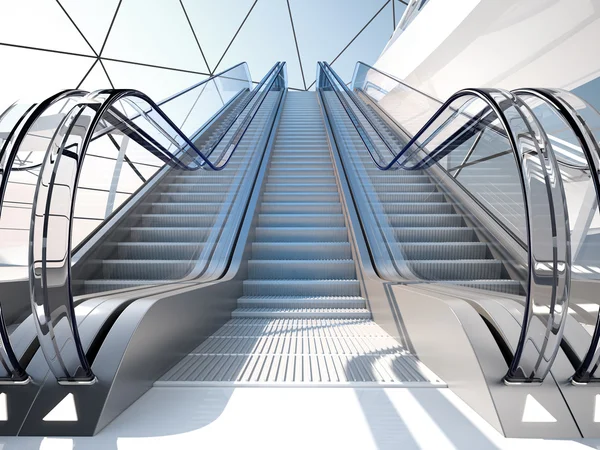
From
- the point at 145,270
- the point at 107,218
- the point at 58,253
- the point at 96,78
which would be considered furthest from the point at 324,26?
the point at 58,253

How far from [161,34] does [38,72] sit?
505 centimetres

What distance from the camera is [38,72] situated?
11.8 meters

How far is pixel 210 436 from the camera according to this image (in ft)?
4.43

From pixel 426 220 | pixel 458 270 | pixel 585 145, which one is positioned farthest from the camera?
pixel 426 220

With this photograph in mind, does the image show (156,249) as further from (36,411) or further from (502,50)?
(502,50)

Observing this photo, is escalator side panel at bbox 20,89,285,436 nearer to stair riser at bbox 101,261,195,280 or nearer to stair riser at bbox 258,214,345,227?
stair riser at bbox 101,261,195,280

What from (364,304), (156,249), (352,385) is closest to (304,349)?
(352,385)

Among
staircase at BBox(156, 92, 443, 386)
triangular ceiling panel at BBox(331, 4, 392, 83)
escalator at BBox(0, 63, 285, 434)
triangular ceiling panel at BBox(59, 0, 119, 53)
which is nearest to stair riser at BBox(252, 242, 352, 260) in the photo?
staircase at BBox(156, 92, 443, 386)

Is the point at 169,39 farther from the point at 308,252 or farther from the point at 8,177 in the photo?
the point at 8,177

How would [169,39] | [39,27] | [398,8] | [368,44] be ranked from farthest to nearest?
1. [368,44]
2. [398,8]
3. [169,39]
4. [39,27]

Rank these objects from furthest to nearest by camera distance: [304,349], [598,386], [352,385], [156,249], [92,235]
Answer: [156,249] < [92,235] < [304,349] < [352,385] < [598,386]

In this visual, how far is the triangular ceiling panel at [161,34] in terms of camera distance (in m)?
14.2

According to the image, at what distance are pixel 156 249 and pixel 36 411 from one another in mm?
2024

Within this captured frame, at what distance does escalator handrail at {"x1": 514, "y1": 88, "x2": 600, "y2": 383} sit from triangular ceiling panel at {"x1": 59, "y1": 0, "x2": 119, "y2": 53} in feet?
47.6
